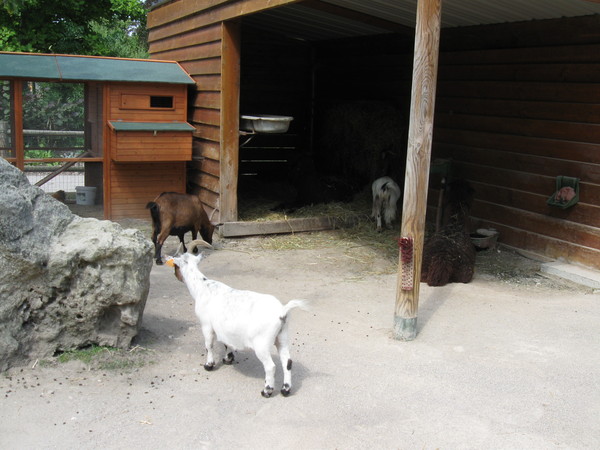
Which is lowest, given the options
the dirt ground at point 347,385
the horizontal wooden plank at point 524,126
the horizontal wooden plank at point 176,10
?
the dirt ground at point 347,385

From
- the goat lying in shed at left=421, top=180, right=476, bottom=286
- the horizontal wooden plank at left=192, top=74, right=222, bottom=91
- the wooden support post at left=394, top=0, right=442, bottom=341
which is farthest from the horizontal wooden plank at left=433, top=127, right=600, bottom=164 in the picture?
the horizontal wooden plank at left=192, top=74, right=222, bottom=91

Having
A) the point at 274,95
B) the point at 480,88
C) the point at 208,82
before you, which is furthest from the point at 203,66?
the point at 480,88

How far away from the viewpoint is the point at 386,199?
9.76 meters

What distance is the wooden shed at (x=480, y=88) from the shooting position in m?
7.66

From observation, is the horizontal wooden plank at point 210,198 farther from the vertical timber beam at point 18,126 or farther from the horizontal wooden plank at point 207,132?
the vertical timber beam at point 18,126

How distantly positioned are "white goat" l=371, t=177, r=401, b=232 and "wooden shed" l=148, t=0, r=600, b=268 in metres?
0.62

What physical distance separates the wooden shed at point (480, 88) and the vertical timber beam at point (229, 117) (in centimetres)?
2

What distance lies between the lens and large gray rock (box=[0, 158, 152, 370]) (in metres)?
4.43

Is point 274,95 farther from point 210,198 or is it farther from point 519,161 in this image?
point 519,161

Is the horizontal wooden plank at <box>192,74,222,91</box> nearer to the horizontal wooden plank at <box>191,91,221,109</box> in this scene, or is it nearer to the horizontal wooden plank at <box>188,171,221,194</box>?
the horizontal wooden plank at <box>191,91,221,109</box>

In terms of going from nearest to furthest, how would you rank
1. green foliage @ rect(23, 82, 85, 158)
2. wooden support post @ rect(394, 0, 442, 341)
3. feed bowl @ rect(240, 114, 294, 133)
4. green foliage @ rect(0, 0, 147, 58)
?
wooden support post @ rect(394, 0, 442, 341) < green foliage @ rect(23, 82, 85, 158) < feed bowl @ rect(240, 114, 294, 133) < green foliage @ rect(0, 0, 147, 58)

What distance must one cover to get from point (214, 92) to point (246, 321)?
5856 mm

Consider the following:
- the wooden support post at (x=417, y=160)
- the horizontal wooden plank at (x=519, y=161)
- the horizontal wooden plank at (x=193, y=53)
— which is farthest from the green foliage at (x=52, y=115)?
the wooden support post at (x=417, y=160)

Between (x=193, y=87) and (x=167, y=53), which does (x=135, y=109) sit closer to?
(x=193, y=87)
